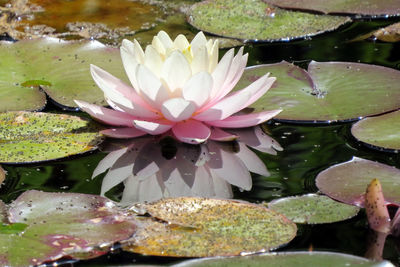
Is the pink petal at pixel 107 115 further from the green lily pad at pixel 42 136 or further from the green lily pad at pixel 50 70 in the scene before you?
the green lily pad at pixel 50 70

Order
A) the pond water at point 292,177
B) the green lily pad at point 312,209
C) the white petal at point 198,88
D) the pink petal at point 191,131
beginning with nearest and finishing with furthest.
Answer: the pond water at point 292,177, the green lily pad at point 312,209, the white petal at point 198,88, the pink petal at point 191,131

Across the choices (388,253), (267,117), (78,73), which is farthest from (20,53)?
(388,253)

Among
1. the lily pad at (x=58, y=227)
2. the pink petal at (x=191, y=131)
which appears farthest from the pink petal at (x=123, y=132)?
the lily pad at (x=58, y=227)

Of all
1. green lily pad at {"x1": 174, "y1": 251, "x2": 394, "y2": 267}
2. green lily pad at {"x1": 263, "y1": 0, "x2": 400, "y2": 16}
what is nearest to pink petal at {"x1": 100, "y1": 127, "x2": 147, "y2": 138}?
green lily pad at {"x1": 174, "y1": 251, "x2": 394, "y2": 267}

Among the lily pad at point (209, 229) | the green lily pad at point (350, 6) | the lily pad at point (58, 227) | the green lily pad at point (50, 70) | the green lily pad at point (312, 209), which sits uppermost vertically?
the green lily pad at point (350, 6)

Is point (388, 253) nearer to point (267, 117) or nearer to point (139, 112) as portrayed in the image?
point (267, 117)
